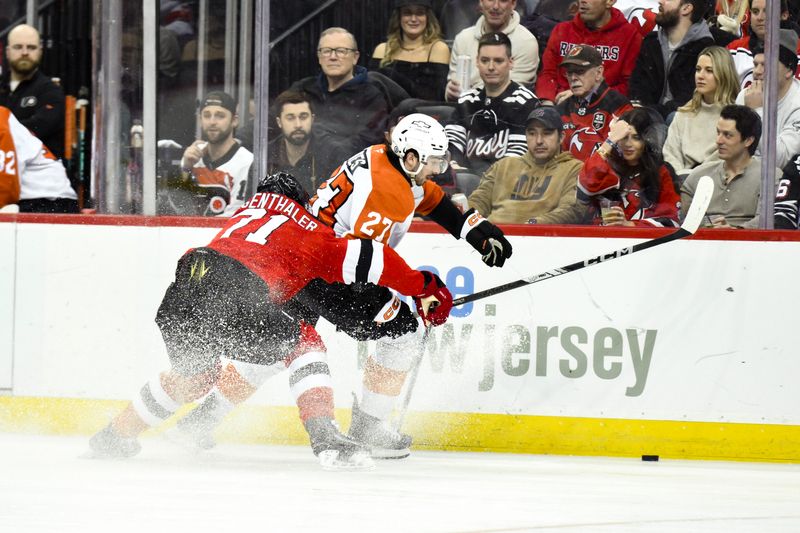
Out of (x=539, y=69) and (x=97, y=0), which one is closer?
(x=539, y=69)

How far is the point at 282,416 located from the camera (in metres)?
5.24

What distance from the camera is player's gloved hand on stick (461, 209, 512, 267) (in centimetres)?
478

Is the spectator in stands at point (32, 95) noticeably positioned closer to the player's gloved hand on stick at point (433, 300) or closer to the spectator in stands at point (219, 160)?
the spectator in stands at point (219, 160)

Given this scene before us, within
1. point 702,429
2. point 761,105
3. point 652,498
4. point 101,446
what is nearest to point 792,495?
point 652,498

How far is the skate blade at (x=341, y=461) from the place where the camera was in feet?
14.2

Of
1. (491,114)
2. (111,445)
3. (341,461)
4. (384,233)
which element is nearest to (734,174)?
(491,114)

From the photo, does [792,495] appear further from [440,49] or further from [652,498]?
[440,49]

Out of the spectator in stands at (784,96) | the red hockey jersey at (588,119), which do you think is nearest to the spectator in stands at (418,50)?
the red hockey jersey at (588,119)

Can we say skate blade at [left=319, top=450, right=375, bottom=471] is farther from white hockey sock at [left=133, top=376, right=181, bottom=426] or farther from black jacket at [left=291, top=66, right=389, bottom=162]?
black jacket at [left=291, top=66, right=389, bottom=162]

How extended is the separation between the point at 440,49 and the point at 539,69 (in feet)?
1.31

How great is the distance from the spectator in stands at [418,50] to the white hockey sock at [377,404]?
49.2 inches

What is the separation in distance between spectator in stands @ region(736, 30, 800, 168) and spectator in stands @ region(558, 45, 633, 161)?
467 mm

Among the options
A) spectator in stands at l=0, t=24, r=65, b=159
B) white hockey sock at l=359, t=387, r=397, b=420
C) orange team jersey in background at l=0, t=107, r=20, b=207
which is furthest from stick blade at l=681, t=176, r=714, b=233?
orange team jersey in background at l=0, t=107, r=20, b=207

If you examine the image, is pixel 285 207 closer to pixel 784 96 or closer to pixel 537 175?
pixel 537 175
